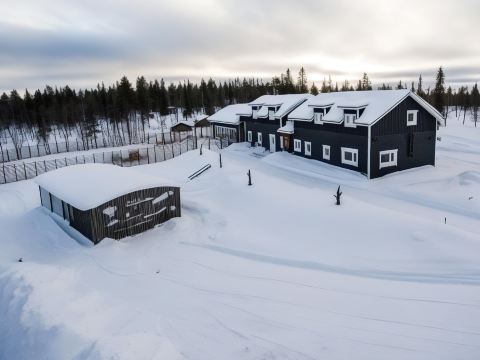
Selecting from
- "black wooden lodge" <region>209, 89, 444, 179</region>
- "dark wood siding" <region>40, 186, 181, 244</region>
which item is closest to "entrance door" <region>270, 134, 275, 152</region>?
"black wooden lodge" <region>209, 89, 444, 179</region>

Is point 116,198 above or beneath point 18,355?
above

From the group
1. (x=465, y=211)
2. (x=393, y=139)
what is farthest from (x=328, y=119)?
(x=465, y=211)

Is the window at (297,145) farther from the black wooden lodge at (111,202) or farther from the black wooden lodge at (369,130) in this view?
the black wooden lodge at (111,202)

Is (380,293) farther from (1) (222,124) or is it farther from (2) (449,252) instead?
(1) (222,124)

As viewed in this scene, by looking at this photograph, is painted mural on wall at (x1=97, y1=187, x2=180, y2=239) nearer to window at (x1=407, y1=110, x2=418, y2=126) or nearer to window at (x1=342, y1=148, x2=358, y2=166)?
window at (x1=342, y1=148, x2=358, y2=166)

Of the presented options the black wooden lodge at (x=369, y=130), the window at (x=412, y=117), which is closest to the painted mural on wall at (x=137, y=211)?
the black wooden lodge at (x=369, y=130)

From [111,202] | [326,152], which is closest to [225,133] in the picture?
[326,152]

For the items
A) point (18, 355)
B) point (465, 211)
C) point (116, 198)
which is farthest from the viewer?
point (465, 211)
